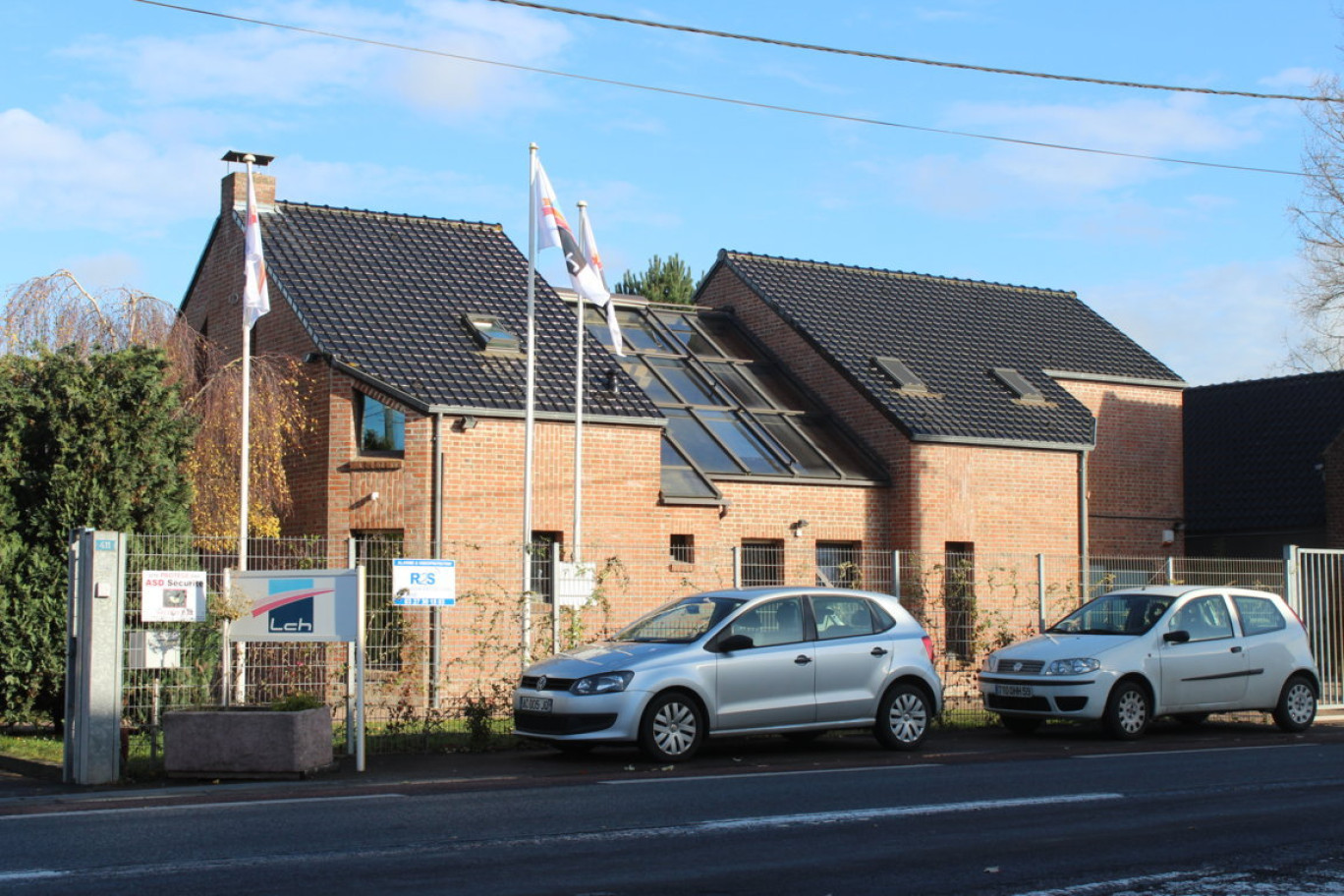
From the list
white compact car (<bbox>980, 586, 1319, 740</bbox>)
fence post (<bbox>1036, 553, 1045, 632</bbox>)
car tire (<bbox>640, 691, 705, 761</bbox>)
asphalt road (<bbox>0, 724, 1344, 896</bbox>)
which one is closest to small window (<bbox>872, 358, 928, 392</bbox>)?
fence post (<bbox>1036, 553, 1045, 632</bbox>)

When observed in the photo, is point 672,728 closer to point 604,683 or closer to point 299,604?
point 604,683

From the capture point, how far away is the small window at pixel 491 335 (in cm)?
2364

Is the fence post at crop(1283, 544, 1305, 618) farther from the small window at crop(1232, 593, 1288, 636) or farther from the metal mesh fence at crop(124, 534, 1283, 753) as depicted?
the metal mesh fence at crop(124, 534, 1283, 753)

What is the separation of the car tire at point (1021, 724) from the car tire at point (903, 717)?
2412 millimetres

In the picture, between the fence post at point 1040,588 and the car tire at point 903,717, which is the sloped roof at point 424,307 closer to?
the fence post at point 1040,588

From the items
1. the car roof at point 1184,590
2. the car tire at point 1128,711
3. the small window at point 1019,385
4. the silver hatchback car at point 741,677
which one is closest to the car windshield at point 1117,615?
the car roof at point 1184,590

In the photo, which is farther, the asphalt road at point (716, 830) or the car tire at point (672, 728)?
the car tire at point (672, 728)

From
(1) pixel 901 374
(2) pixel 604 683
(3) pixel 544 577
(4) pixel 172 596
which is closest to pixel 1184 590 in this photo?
(3) pixel 544 577

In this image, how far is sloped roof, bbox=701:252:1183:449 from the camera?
2778cm

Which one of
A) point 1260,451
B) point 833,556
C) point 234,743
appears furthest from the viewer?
point 1260,451

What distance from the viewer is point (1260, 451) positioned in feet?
114

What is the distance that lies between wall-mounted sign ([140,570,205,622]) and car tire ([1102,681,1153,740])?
30.6 feet

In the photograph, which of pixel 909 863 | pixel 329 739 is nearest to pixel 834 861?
pixel 909 863

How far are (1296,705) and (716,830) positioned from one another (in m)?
11.0
